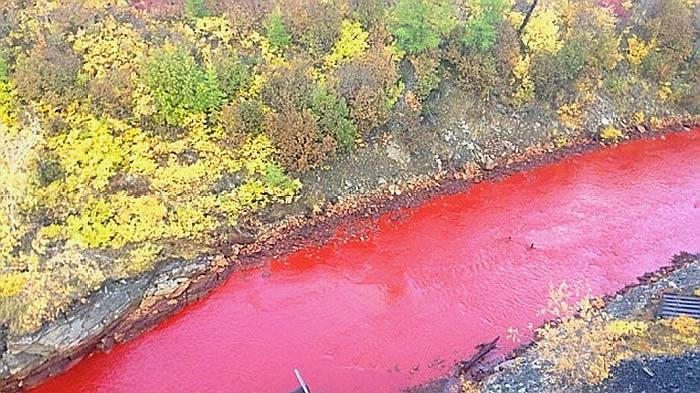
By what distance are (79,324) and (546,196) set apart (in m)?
16.8

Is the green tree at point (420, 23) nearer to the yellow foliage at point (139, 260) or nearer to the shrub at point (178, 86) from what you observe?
the shrub at point (178, 86)

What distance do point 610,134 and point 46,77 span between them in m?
22.0

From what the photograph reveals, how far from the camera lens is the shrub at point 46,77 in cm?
2119

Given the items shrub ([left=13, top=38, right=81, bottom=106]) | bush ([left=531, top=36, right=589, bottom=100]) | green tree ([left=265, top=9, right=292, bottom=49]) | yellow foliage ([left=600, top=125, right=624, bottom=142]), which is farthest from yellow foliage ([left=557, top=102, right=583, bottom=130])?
shrub ([left=13, top=38, right=81, bottom=106])

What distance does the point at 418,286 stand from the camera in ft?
68.1

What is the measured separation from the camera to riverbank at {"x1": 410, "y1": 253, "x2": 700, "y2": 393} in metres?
15.4

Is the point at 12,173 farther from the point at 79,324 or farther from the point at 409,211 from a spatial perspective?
the point at 409,211

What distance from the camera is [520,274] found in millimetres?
21172

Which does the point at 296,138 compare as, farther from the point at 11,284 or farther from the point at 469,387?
the point at 469,387

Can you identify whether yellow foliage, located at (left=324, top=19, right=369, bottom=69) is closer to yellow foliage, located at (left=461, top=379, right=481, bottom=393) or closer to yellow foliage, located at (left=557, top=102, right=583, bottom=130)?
yellow foliage, located at (left=557, top=102, right=583, bottom=130)

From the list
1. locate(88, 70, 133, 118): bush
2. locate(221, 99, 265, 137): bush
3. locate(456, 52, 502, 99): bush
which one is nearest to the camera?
locate(88, 70, 133, 118): bush

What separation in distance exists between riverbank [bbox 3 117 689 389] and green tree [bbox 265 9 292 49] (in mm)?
6444

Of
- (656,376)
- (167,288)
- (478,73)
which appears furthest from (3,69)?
(656,376)

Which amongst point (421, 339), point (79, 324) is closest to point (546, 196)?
point (421, 339)
